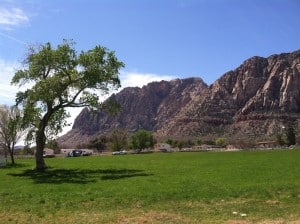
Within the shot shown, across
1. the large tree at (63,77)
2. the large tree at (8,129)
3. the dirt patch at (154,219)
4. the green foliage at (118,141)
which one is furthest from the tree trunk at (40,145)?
the green foliage at (118,141)

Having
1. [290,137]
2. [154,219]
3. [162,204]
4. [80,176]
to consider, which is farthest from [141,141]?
[154,219]

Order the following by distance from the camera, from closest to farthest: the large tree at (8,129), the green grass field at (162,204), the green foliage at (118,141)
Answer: the green grass field at (162,204)
the large tree at (8,129)
the green foliage at (118,141)

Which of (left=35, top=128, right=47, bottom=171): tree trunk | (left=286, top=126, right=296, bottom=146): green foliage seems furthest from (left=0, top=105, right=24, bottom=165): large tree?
(left=286, top=126, right=296, bottom=146): green foliage

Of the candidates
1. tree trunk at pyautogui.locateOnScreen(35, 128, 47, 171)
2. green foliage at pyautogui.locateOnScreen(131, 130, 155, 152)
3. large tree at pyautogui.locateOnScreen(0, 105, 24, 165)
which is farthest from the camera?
green foliage at pyautogui.locateOnScreen(131, 130, 155, 152)

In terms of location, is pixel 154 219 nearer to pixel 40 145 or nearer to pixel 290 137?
pixel 40 145

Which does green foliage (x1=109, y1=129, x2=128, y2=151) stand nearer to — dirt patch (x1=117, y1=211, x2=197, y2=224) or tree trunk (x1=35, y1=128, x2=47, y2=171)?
tree trunk (x1=35, y1=128, x2=47, y2=171)

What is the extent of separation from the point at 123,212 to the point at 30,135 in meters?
32.1

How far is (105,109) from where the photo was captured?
4781cm

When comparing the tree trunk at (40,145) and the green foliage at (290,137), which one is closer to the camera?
the tree trunk at (40,145)

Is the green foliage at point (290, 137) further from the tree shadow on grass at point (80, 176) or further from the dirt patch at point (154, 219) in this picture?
the dirt patch at point (154, 219)

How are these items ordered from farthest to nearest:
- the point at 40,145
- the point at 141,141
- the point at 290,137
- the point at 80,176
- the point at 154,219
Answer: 1. the point at 290,137
2. the point at 141,141
3. the point at 40,145
4. the point at 80,176
5. the point at 154,219

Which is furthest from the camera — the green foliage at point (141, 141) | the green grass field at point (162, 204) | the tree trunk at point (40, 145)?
the green foliage at point (141, 141)

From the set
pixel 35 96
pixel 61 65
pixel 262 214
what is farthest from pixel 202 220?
pixel 61 65

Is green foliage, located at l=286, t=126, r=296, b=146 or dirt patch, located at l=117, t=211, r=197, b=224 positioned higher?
green foliage, located at l=286, t=126, r=296, b=146
